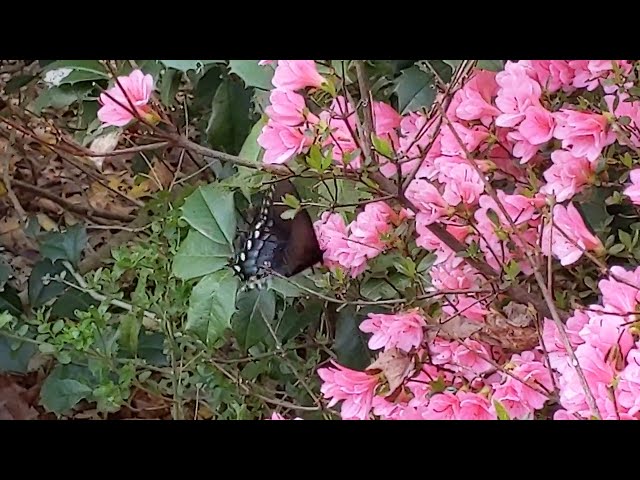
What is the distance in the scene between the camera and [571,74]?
0.79m

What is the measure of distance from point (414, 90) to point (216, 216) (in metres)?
0.28

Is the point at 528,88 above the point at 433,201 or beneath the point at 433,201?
above

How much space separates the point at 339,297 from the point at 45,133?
600mm

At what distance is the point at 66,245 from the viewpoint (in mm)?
1188

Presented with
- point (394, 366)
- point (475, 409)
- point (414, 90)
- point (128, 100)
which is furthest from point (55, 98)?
point (475, 409)

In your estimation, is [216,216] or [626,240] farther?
[216,216]

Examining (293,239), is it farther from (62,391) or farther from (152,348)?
(62,391)

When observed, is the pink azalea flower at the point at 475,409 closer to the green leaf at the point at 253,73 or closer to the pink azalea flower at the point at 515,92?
the pink azalea flower at the point at 515,92

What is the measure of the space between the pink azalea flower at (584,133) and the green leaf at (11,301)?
32.3 inches

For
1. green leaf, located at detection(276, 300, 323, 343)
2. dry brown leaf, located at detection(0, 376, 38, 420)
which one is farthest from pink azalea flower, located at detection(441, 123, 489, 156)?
dry brown leaf, located at detection(0, 376, 38, 420)

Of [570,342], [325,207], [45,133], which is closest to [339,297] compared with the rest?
[325,207]

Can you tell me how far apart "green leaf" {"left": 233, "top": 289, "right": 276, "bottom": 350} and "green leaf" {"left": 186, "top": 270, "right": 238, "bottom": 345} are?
0.9 inches
